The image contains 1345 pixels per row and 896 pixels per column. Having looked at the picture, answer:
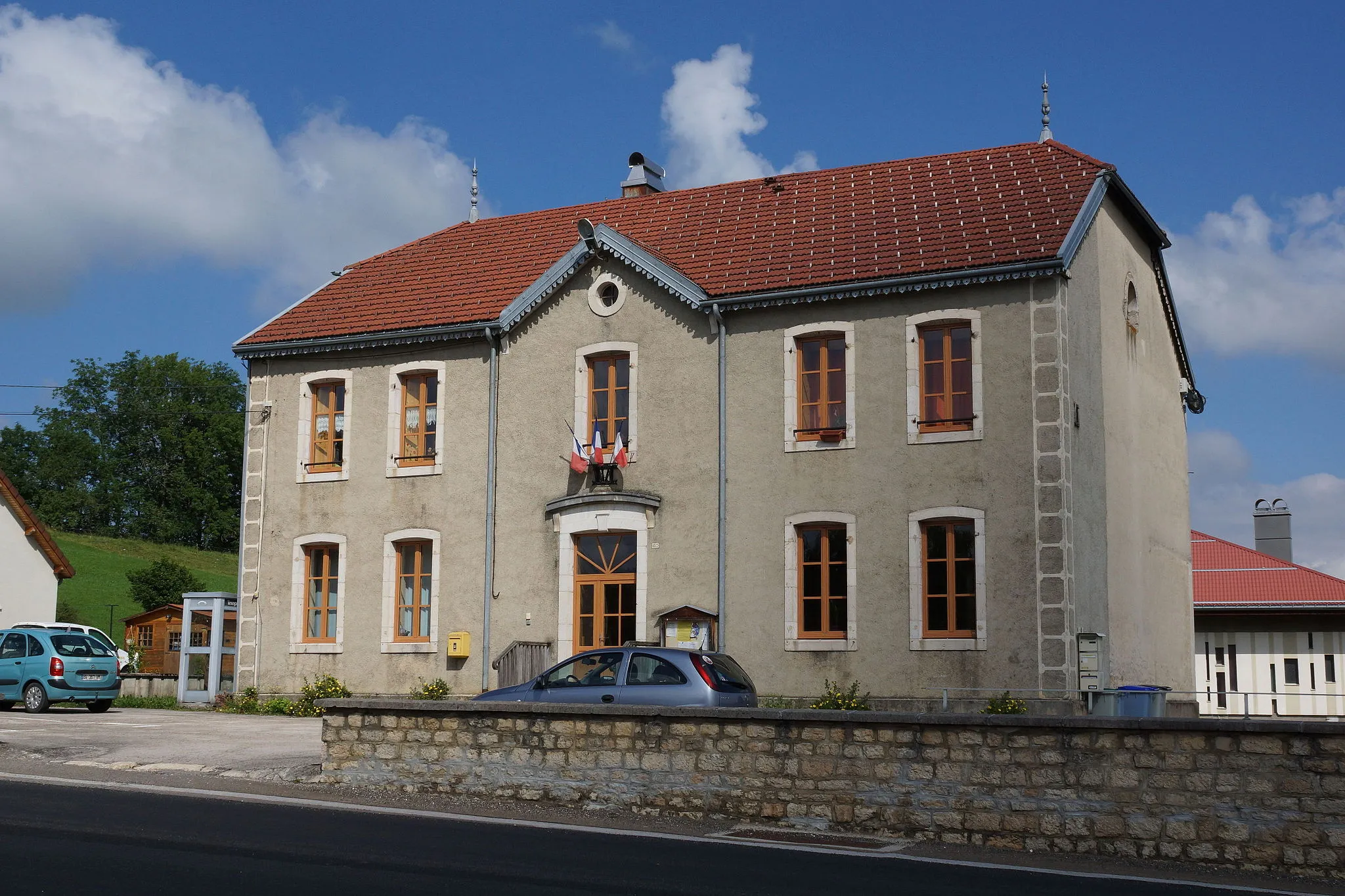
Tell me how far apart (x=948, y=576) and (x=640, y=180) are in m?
12.5

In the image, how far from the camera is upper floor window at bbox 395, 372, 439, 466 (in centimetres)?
2653

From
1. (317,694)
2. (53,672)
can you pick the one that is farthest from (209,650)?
(317,694)

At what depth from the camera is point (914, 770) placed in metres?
12.7

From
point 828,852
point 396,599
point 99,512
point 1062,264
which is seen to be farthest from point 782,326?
point 99,512

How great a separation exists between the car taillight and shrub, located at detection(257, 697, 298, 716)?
39.7 feet

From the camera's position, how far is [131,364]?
8912 cm

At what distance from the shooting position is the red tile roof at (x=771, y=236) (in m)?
23.1

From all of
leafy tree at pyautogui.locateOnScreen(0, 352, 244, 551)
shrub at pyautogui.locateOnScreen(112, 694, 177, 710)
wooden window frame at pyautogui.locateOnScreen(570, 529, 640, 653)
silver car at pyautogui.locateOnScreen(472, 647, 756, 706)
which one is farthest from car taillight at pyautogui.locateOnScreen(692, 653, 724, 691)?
leafy tree at pyautogui.locateOnScreen(0, 352, 244, 551)

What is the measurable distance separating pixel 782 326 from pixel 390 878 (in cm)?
1529

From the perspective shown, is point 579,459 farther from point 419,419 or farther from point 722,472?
point 419,419

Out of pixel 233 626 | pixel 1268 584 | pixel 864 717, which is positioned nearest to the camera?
pixel 864 717

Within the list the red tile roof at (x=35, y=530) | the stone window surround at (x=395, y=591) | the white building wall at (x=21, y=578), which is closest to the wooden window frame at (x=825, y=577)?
the stone window surround at (x=395, y=591)

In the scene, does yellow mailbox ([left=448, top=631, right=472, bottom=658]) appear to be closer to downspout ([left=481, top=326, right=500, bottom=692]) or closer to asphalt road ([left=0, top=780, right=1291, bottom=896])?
downspout ([left=481, top=326, right=500, bottom=692])

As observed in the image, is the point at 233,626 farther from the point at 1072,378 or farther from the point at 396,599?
the point at 1072,378
